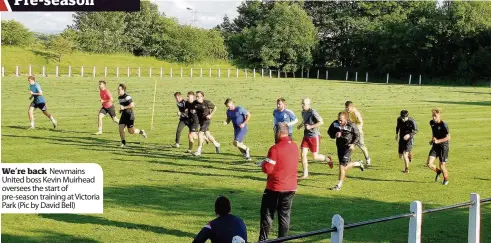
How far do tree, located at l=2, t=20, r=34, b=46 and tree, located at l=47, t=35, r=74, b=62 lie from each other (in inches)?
144

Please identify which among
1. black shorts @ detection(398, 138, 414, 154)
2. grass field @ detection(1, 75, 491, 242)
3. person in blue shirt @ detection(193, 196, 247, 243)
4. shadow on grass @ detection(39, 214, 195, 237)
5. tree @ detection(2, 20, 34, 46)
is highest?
tree @ detection(2, 20, 34, 46)

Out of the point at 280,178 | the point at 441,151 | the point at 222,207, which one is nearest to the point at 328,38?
the point at 441,151

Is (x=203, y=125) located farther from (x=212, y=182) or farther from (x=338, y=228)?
(x=338, y=228)

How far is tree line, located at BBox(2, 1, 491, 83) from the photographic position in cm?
8312

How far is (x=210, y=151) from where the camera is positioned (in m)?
20.5

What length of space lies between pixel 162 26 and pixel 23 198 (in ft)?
292

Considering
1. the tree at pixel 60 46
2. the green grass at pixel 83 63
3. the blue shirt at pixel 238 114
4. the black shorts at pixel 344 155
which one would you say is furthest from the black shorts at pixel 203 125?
the tree at pixel 60 46

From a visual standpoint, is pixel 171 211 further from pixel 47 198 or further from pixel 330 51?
pixel 330 51

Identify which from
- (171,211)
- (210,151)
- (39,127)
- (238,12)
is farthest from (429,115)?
(238,12)

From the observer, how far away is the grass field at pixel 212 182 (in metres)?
11.2

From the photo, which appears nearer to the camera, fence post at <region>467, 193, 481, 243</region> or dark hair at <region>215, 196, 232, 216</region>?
dark hair at <region>215, 196, 232, 216</region>

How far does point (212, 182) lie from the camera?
15367 mm

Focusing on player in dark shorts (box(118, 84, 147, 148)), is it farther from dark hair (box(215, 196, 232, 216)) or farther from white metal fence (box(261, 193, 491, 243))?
white metal fence (box(261, 193, 491, 243))

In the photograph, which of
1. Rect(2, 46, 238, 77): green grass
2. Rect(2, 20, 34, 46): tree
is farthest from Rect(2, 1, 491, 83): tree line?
Rect(2, 46, 238, 77): green grass
